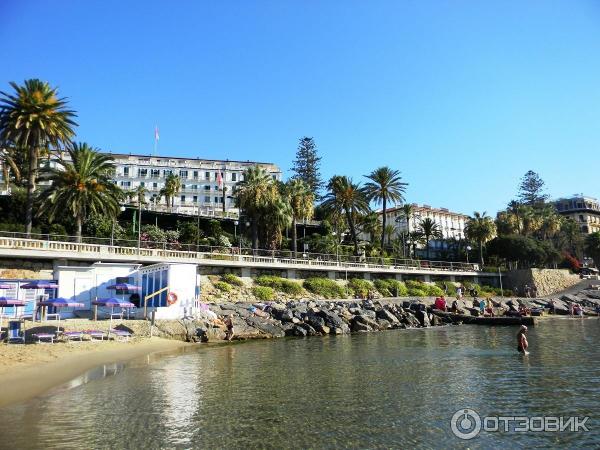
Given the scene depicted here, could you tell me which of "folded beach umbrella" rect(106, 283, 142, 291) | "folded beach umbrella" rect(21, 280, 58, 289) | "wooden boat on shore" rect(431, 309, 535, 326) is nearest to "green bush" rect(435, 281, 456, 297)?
"wooden boat on shore" rect(431, 309, 535, 326)

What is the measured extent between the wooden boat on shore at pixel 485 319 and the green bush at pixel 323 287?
11.4 m

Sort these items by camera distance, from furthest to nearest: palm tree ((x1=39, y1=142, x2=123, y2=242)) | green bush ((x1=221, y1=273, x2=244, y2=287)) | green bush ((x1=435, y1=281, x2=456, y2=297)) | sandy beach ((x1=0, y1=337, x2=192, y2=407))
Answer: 1. green bush ((x1=435, y1=281, x2=456, y2=297))
2. green bush ((x1=221, y1=273, x2=244, y2=287))
3. palm tree ((x1=39, y1=142, x2=123, y2=242))
4. sandy beach ((x1=0, y1=337, x2=192, y2=407))

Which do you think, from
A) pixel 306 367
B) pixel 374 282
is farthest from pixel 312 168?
pixel 306 367

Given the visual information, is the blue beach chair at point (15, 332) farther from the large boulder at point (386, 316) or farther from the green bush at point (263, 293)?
the large boulder at point (386, 316)

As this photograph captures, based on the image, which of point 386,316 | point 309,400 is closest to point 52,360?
point 309,400

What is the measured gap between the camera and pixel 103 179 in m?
48.8

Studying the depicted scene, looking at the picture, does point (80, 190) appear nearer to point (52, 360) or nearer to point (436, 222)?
point (52, 360)

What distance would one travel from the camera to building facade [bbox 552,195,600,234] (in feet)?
490

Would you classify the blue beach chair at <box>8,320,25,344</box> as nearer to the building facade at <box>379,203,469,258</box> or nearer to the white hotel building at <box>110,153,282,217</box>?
the white hotel building at <box>110,153,282,217</box>

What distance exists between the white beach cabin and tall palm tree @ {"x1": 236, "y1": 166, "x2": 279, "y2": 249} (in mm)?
21131

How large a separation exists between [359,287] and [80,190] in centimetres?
3517

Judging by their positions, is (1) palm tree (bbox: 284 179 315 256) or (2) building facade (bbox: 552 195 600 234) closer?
(1) palm tree (bbox: 284 179 315 256)

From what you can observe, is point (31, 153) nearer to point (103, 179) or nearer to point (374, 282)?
point (103, 179)

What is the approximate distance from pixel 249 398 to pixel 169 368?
293 inches
